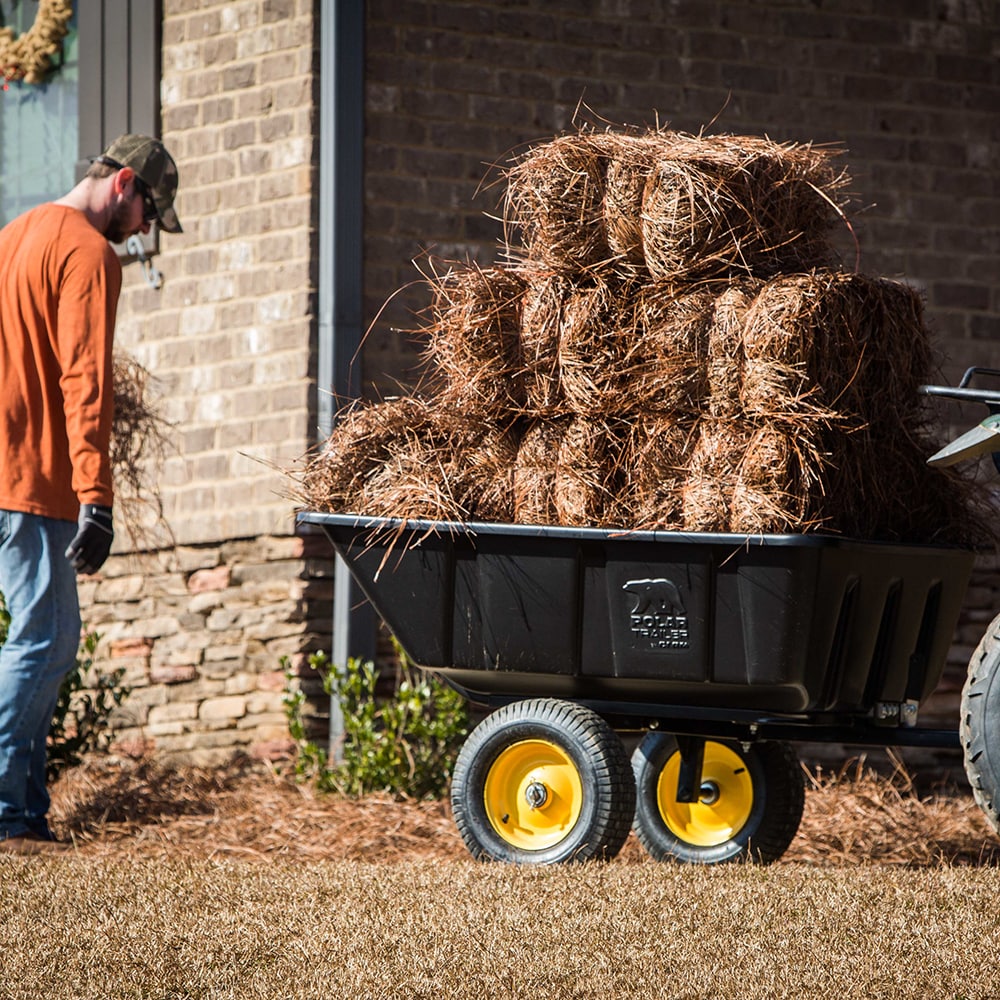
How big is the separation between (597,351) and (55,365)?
1.91 metres

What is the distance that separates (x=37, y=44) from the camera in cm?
889

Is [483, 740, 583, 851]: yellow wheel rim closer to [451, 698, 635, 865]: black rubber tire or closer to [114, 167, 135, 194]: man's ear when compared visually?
[451, 698, 635, 865]: black rubber tire

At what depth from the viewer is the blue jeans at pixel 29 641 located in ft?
18.9

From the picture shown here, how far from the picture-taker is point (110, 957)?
12.7 ft

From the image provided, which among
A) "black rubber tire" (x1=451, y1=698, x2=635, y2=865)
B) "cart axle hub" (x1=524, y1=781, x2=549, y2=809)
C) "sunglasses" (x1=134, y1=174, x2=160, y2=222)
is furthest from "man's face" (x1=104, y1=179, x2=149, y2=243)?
"cart axle hub" (x1=524, y1=781, x2=549, y2=809)

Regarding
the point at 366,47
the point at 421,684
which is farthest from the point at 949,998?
the point at 366,47

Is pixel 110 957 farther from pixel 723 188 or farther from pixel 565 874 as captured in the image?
pixel 723 188

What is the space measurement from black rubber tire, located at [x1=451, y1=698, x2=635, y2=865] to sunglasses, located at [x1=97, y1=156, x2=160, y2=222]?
2.28 m

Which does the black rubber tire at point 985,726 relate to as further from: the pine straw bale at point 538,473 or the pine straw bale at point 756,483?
the pine straw bale at point 538,473

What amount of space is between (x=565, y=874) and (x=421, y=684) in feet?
8.47

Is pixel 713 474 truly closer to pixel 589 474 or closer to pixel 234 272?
pixel 589 474

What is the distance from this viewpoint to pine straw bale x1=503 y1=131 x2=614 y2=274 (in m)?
5.42

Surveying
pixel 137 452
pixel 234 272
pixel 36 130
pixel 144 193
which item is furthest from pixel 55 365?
pixel 36 130

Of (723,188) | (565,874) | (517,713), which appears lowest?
(565,874)
